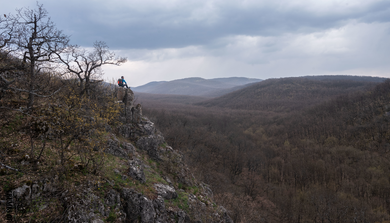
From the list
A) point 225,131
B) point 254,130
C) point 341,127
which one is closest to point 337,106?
point 341,127

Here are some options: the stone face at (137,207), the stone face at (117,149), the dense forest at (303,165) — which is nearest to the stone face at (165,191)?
the stone face at (137,207)

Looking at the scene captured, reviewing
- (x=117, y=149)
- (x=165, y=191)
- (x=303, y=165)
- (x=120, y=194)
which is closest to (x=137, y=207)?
Answer: (x=120, y=194)

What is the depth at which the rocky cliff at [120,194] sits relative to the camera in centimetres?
814

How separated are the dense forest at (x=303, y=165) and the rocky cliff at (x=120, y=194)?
1242 cm

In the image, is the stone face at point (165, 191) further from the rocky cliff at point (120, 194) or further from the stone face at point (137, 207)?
the stone face at point (137, 207)

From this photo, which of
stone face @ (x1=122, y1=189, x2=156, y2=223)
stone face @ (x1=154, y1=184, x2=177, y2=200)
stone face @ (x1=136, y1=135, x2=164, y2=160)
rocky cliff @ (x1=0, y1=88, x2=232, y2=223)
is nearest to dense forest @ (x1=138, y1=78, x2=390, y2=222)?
rocky cliff @ (x1=0, y1=88, x2=232, y2=223)

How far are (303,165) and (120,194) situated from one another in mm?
81642

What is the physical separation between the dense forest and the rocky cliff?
1242 centimetres

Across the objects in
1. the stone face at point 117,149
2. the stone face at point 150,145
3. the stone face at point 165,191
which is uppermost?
the stone face at point 117,149

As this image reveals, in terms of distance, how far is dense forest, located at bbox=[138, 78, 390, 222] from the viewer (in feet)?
157

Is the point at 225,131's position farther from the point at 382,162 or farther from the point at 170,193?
the point at 170,193

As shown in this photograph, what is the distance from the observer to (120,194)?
37.9ft

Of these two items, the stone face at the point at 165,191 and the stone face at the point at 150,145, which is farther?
the stone face at the point at 150,145

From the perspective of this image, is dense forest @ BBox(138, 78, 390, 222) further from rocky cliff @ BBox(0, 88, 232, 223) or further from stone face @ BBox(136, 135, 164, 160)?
A: stone face @ BBox(136, 135, 164, 160)
